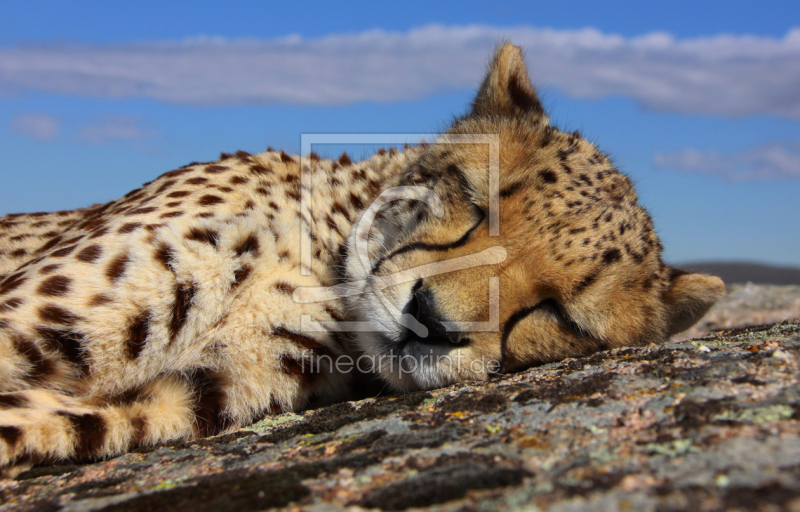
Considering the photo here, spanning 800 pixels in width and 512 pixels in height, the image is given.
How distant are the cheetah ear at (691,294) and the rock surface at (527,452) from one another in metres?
0.48

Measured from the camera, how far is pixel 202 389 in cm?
275

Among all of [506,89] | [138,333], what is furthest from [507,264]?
[138,333]

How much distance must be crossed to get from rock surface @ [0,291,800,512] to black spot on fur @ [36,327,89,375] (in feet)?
1.41

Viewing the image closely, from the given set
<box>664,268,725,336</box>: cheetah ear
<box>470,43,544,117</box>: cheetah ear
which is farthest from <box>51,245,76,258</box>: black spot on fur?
<box>664,268,725,336</box>: cheetah ear

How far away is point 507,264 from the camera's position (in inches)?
94.9

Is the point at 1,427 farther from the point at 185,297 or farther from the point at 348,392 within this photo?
the point at 348,392

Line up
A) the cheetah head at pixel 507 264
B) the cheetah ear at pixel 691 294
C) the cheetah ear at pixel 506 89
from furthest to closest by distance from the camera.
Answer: the cheetah ear at pixel 506 89 → the cheetah ear at pixel 691 294 → the cheetah head at pixel 507 264

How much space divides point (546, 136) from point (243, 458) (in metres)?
1.81

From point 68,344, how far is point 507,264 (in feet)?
5.44

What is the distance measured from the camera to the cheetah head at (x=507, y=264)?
7.68ft

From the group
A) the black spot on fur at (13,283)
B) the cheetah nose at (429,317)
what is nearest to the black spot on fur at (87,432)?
the black spot on fur at (13,283)

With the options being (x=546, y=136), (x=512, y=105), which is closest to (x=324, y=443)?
(x=546, y=136)

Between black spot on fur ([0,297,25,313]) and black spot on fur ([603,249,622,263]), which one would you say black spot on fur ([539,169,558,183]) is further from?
black spot on fur ([0,297,25,313])

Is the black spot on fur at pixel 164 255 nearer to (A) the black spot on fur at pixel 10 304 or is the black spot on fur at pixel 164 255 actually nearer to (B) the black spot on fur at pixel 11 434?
(A) the black spot on fur at pixel 10 304
